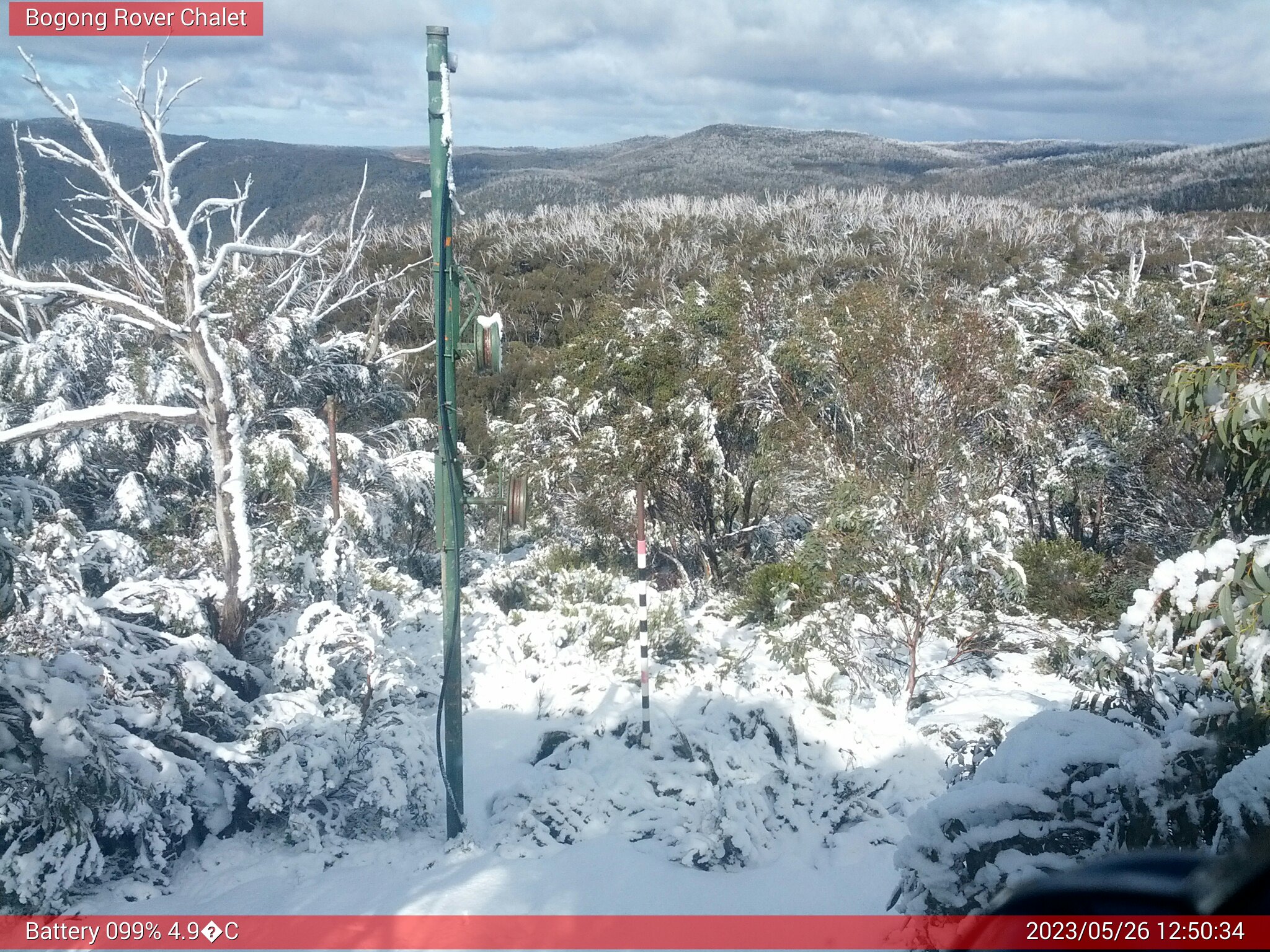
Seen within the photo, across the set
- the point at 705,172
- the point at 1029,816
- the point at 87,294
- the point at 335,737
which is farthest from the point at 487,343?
the point at 705,172

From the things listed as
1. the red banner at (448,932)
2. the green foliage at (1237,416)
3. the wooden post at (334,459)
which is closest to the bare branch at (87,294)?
the wooden post at (334,459)

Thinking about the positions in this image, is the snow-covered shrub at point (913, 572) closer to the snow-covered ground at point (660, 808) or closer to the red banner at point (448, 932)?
the snow-covered ground at point (660, 808)

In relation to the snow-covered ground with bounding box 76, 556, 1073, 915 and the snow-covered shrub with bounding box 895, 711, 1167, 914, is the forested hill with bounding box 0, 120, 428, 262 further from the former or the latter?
the snow-covered shrub with bounding box 895, 711, 1167, 914

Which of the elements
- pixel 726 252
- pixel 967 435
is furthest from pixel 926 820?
pixel 726 252

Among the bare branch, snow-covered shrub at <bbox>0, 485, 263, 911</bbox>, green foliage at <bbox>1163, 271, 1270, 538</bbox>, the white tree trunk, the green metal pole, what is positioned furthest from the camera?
the white tree trunk

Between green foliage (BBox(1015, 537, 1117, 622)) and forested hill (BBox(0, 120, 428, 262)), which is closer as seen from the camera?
green foliage (BBox(1015, 537, 1117, 622))

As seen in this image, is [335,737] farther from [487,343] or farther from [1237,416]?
[1237,416]

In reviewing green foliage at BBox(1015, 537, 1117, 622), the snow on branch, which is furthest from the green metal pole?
green foliage at BBox(1015, 537, 1117, 622)
